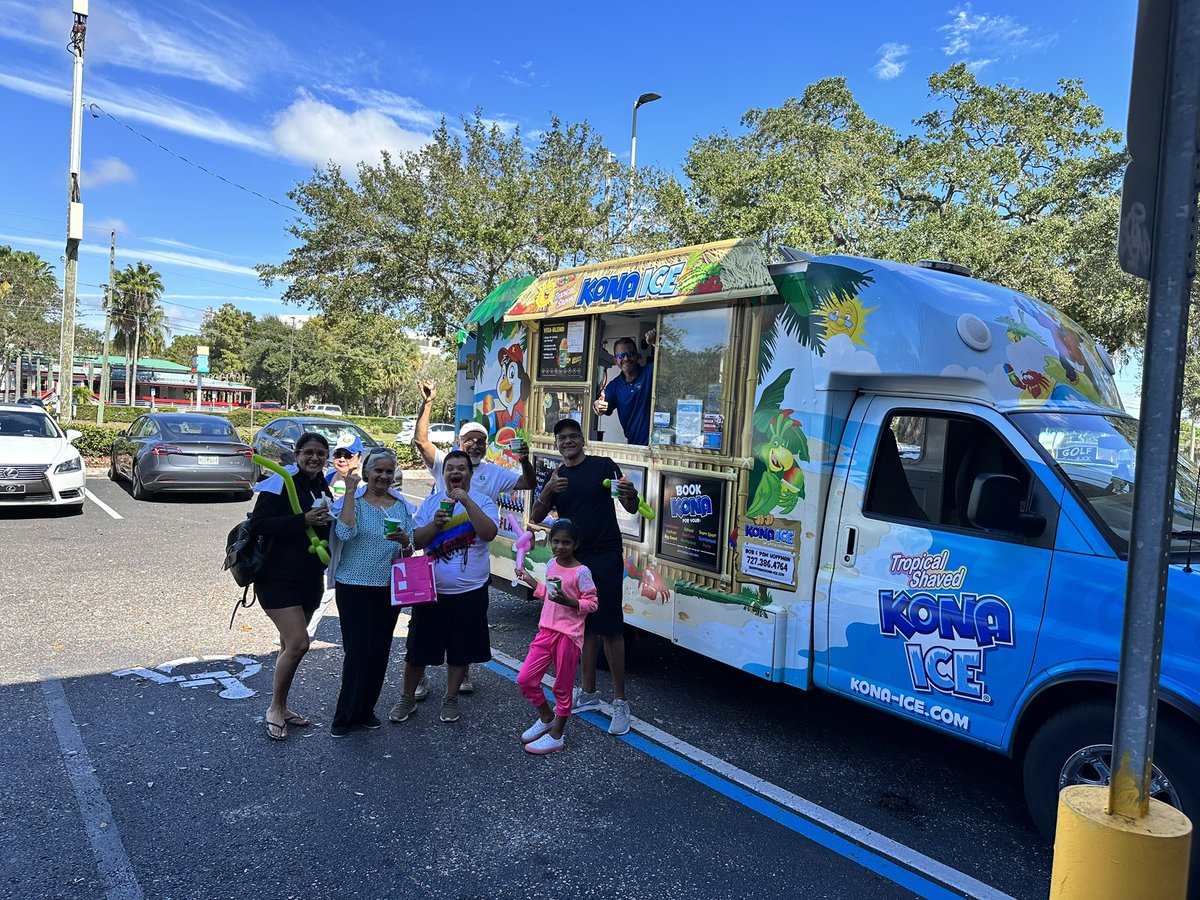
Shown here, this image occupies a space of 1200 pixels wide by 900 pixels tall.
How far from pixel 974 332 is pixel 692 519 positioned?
1932 mm

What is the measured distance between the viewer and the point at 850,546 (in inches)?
164

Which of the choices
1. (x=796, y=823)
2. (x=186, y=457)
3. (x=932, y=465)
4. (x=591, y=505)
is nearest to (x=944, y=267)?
(x=932, y=465)

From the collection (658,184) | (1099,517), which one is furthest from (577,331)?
(658,184)

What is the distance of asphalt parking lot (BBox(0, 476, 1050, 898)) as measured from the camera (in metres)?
3.19

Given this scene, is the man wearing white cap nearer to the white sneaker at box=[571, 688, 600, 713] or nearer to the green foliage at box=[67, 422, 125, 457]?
the white sneaker at box=[571, 688, 600, 713]

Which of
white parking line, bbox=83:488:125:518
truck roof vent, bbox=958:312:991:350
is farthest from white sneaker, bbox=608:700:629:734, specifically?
white parking line, bbox=83:488:125:518

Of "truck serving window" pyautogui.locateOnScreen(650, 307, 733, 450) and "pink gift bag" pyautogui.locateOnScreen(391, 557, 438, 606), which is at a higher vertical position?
"truck serving window" pyautogui.locateOnScreen(650, 307, 733, 450)

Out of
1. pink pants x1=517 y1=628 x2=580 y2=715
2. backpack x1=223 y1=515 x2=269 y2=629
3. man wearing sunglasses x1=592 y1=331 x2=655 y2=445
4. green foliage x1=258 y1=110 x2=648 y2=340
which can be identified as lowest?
pink pants x1=517 y1=628 x2=580 y2=715

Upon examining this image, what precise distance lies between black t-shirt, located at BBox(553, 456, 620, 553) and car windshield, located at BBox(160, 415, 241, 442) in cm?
1065

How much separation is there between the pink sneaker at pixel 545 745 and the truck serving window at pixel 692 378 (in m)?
1.94

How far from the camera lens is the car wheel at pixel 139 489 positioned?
1292 cm

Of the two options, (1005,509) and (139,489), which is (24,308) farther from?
(1005,509)

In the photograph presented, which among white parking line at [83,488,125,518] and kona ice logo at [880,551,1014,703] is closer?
kona ice logo at [880,551,1014,703]

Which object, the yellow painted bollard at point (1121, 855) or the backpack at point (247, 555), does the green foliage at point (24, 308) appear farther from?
the yellow painted bollard at point (1121, 855)
